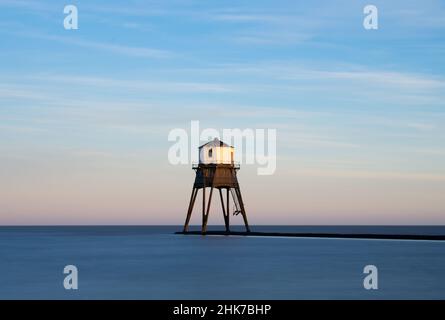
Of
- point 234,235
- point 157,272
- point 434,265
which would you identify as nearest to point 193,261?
point 157,272

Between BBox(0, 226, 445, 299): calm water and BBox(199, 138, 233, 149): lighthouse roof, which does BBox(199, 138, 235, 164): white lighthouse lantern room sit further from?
BBox(0, 226, 445, 299): calm water

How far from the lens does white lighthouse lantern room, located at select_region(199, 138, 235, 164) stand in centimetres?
8075

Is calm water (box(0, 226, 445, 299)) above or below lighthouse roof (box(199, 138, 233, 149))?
below

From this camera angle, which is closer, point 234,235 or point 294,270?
point 294,270

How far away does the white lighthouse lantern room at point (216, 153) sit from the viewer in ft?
265

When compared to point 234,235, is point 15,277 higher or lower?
lower

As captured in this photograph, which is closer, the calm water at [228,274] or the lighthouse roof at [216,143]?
the calm water at [228,274]

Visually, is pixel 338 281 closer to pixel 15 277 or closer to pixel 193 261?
pixel 193 261

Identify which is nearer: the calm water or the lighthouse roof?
the calm water

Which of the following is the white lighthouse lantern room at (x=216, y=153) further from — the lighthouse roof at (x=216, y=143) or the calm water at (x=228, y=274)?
the calm water at (x=228, y=274)

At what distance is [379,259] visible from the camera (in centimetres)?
6266

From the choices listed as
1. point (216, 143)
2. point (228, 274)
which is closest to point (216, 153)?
point (216, 143)
